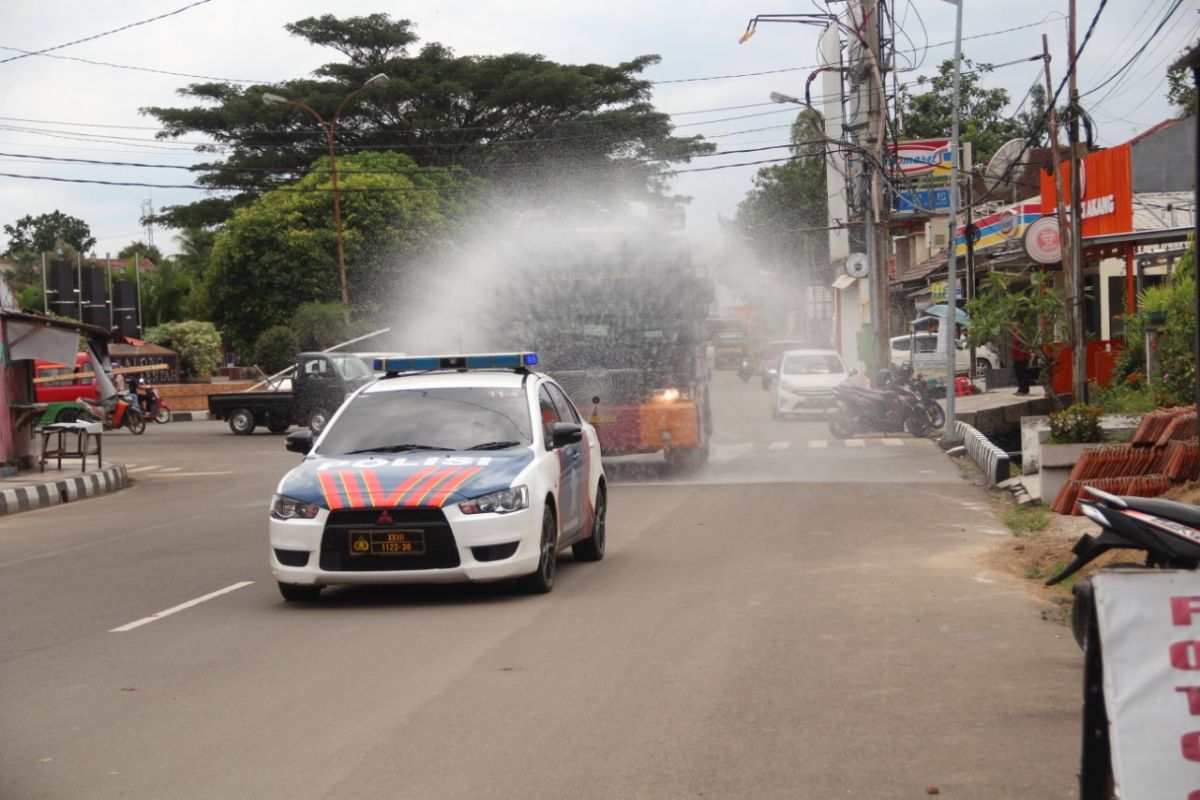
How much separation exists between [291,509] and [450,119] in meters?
52.2

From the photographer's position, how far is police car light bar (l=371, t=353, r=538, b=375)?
11648mm

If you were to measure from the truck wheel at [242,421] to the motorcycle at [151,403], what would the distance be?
18.9 feet

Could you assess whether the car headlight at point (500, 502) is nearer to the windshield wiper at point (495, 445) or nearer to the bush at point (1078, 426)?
the windshield wiper at point (495, 445)

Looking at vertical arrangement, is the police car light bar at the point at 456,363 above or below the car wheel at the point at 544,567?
above

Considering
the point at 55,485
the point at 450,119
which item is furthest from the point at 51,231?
the point at 55,485

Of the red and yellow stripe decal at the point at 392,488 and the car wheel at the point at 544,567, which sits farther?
the car wheel at the point at 544,567

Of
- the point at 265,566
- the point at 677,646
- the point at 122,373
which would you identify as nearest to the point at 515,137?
the point at 122,373

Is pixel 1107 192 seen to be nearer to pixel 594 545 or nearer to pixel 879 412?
pixel 879 412

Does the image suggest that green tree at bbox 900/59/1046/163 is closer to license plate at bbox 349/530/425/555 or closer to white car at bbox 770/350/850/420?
white car at bbox 770/350/850/420

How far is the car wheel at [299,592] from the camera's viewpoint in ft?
32.2

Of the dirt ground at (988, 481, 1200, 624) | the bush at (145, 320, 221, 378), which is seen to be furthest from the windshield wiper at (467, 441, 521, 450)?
the bush at (145, 320, 221, 378)

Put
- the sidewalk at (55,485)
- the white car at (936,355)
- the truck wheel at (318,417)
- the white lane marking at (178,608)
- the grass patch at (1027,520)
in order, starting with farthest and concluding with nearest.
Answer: the white car at (936,355), the truck wheel at (318,417), the sidewalk at (55,485), the grass patch at (1027,520), the white lane marking at (178,608)

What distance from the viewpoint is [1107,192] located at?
28422 millimetres

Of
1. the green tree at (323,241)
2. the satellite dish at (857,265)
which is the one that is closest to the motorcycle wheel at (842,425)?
the satellite dish at (857,265)
